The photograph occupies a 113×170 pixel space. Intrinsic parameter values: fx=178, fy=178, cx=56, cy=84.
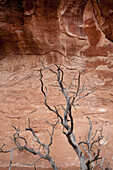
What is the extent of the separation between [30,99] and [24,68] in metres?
0.64

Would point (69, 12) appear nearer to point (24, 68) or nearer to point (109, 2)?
point (109, 2)

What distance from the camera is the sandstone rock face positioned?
296cm

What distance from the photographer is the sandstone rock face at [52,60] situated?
9.72 ft

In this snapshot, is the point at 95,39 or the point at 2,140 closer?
the point at 2,140

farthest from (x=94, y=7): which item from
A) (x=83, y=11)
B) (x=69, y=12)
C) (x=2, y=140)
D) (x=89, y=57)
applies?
(x=2, y=140)

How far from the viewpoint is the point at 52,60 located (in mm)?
3484

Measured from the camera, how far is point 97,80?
343cm

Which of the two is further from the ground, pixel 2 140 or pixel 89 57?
pixel 89 57

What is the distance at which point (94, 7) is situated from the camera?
3.17 metres

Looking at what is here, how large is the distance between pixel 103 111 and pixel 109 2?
1.87m

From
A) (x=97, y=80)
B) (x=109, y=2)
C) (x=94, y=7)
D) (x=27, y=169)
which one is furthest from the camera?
(x=97, y=80)

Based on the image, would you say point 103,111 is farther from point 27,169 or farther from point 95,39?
point 27,169

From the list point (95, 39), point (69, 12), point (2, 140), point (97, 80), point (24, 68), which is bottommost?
point (2, 140)

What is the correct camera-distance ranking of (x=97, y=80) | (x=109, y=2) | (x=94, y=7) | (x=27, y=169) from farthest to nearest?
(x=97, y=80)
(x=94, y=7)
(x=109, y=2)
(x=27, y=169)
